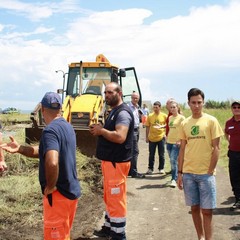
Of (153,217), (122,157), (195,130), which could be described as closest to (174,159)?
(153,217)

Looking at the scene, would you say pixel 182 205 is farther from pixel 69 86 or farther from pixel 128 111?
pixel 69 86

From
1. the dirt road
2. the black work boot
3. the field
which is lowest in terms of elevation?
the dirt road

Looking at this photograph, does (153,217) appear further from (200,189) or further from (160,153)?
(160,153)

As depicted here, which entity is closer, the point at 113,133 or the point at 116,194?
the point at 113,133

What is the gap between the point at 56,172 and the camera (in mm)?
3602

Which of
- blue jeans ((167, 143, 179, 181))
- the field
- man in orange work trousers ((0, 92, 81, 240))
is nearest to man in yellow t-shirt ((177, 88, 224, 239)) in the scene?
man in orange work trousers ((0, 92, 81, 240))

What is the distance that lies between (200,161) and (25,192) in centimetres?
367

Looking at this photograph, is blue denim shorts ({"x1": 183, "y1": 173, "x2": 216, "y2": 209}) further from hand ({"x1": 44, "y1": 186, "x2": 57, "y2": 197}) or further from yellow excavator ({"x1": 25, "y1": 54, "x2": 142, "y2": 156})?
yellow excavator ({"x1": 25, "y1": 54, "x2": 142, "y2": 156})

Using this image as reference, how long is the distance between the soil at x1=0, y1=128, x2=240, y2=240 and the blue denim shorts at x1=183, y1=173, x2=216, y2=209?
3.34ft

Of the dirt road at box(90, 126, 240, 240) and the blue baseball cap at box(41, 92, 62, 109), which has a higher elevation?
the blue baseball cap at box(41, 92, 62, 109)

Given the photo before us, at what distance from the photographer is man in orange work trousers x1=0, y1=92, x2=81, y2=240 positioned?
361 centimetres

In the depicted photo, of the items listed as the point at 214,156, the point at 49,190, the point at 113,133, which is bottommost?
the point at 49,190

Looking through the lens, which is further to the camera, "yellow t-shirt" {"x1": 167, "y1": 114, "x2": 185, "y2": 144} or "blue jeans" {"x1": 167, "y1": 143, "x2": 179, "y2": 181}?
"yellow t-shirt" {"x1": 167, "y1": 114, "x2": 185, "y2": 144}

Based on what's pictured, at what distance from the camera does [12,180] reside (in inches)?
320
